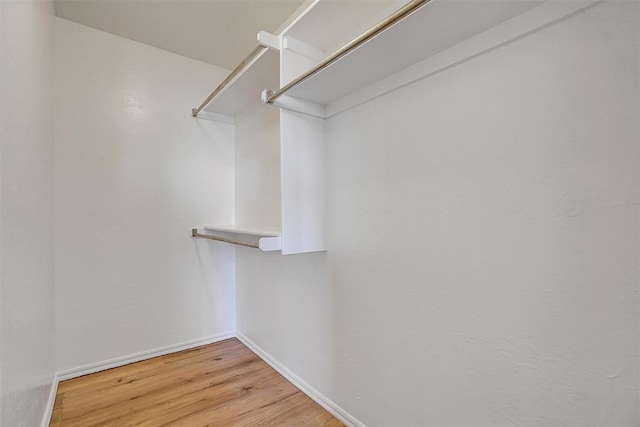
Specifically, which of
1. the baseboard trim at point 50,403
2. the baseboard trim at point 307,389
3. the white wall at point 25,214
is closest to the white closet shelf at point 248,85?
the white wall at point 25,214

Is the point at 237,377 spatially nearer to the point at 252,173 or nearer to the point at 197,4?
the point at 252,173

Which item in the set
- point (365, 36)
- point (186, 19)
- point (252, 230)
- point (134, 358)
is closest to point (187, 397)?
point (134, 358)

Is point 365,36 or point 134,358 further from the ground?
point 365,36

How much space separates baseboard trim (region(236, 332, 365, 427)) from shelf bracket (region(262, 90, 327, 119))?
1.55 m

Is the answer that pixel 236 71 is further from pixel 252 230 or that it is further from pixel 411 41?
pixel 411 41

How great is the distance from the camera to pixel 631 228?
0.71 m

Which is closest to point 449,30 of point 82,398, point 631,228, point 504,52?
point 504,52

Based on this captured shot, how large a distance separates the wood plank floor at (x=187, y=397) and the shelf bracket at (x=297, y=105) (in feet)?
5.28

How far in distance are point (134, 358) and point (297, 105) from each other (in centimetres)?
211

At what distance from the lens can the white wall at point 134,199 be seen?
1.92 metres

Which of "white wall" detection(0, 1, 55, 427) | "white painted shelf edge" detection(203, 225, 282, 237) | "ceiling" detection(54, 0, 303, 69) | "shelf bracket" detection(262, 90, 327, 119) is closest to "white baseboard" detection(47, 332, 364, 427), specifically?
"white wall" detection(0, 1, 55, 427)

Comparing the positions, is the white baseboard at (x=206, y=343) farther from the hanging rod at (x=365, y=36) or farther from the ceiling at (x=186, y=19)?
the ceiling at (x=186, y=19)

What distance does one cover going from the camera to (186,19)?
1.87 meters

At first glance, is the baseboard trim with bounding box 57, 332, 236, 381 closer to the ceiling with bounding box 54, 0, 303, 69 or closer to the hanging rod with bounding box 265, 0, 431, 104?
the hanging rod with bounding box 265, 0, 431, 104
